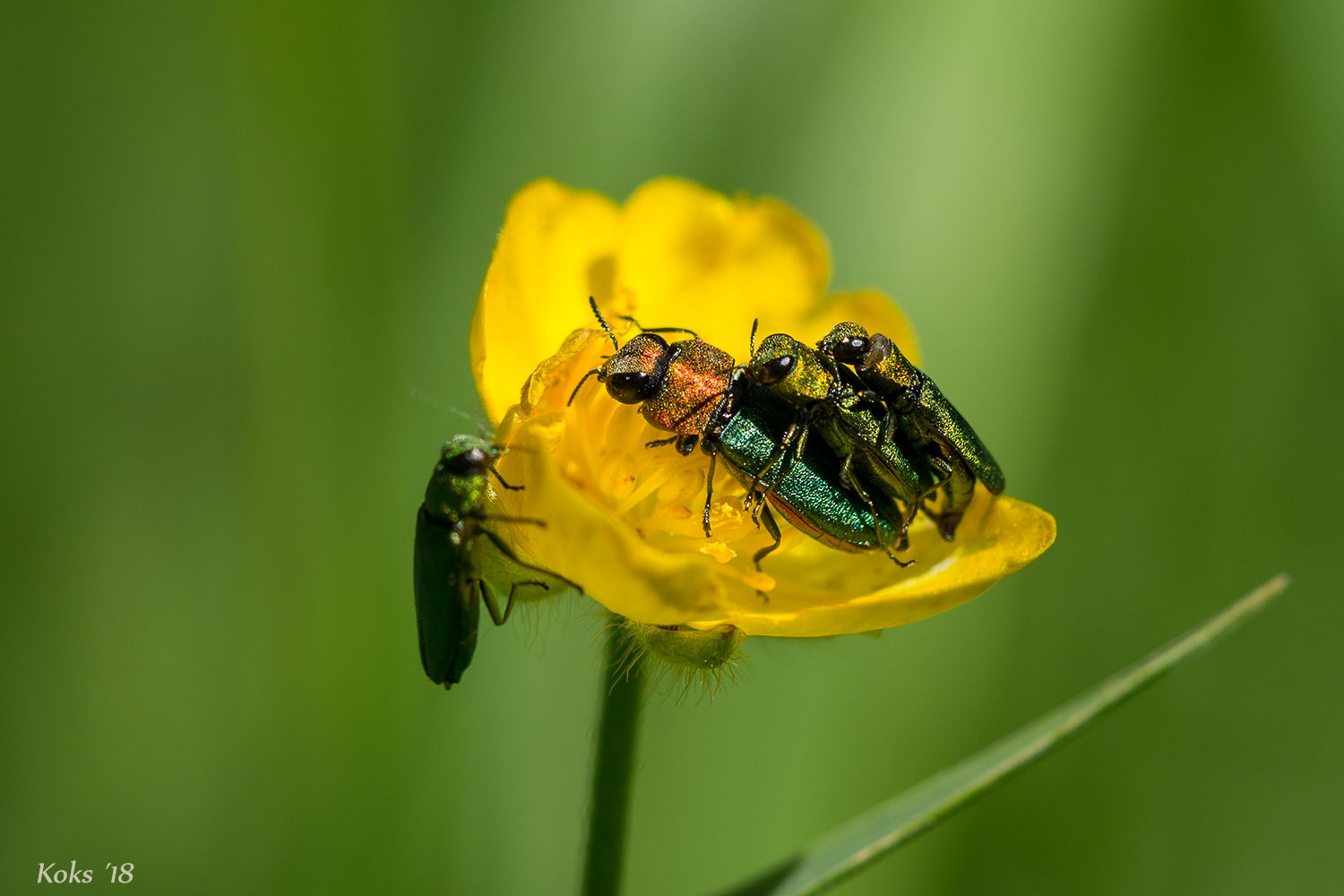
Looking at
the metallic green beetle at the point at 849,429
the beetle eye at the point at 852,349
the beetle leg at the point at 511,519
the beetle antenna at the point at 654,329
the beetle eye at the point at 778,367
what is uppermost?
the beetle antenna at the point at 654,329

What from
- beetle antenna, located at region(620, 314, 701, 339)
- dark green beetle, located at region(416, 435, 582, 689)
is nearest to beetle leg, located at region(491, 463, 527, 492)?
dark green beetle, located at region(416, 435, 582, 689)

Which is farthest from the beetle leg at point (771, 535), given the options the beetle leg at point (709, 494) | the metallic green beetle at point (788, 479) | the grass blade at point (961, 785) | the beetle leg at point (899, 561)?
the grass blade at point (961, 785)

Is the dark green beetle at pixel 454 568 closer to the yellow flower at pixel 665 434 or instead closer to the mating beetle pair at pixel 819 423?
the yellow flower at pixel 665 434

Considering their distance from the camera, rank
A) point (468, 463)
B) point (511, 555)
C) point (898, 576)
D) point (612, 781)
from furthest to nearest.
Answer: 1. point (898, 576)
2. point (468, 463)
3. point (511, 555)
4. point (612, 781)

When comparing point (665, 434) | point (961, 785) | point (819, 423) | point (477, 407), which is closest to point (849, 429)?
point (819, 423)

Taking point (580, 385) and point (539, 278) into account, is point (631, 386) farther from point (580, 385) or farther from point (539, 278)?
point (539, 278)

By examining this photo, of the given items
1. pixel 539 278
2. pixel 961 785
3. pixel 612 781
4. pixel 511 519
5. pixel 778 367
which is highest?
pixel 539 278

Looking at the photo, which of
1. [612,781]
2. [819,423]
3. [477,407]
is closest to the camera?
[612,781]
